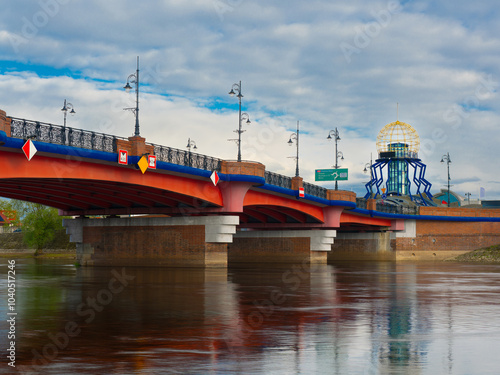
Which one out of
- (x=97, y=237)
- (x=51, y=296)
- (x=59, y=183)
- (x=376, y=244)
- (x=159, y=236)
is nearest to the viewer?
(x=51, y=296)

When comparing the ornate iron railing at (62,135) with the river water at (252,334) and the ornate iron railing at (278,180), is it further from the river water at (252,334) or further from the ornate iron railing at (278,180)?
the ornate iron railing at (278,180)

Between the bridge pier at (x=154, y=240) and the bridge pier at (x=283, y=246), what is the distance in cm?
2018

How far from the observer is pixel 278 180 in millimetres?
53031

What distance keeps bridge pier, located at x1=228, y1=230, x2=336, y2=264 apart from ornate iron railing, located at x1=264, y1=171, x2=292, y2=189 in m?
11.5

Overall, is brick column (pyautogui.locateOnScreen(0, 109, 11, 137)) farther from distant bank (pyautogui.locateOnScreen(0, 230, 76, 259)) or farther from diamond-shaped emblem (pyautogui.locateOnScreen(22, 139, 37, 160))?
distant bank (pyautogui.locateOnScreen(0, 230, 76, 259))

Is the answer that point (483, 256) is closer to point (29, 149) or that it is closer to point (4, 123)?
point (29, 149)

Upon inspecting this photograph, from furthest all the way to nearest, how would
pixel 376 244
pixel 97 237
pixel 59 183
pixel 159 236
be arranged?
1. pixel 376 244
2. pixel 97 237
3. pixel 159 236
4. pixel 59 183

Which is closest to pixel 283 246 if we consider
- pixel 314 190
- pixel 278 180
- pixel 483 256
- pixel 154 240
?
pixel 314 190

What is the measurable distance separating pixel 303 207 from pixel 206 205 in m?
15.9

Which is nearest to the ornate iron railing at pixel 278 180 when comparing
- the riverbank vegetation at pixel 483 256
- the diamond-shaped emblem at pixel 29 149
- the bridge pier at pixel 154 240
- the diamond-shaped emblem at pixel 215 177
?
the bridge pier at pixel 154 240

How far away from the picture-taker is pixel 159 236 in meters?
47.7

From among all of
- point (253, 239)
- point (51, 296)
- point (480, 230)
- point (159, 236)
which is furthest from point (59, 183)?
point (480, 230)

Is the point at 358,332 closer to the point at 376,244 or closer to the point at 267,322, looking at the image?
the point at 267,322

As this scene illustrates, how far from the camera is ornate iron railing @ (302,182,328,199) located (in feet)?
192
